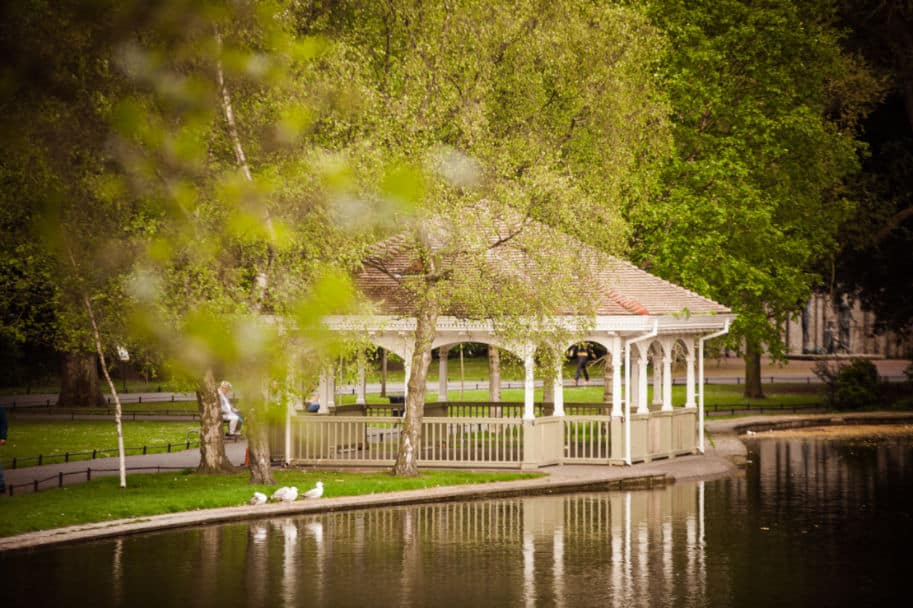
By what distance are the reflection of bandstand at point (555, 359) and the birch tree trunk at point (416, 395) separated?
29.8 inches

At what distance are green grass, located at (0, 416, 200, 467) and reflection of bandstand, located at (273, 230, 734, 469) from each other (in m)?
6.12

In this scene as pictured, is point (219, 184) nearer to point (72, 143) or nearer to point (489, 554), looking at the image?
point (72, 143)

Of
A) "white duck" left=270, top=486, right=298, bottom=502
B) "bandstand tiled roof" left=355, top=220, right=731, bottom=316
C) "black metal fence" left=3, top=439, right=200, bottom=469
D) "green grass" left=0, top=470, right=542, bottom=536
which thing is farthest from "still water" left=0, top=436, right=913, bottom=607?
"black metal fence" left=3, top=439, right=200, bottom=469

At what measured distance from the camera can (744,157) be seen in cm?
4241

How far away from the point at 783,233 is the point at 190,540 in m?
28.2

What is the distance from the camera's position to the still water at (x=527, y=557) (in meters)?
15.8

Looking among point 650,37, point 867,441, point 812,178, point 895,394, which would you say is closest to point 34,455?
point 650,37

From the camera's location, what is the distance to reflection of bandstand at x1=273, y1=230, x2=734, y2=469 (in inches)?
1182

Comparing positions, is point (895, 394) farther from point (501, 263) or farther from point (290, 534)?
point (290, 534)

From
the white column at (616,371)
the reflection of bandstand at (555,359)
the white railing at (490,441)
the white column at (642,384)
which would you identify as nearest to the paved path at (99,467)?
the white railing at (490,441)

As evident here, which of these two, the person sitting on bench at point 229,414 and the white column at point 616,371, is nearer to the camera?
the white column at point 616,371

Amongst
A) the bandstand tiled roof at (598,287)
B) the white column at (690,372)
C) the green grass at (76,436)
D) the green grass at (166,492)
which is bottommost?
the green grass at (166,492)

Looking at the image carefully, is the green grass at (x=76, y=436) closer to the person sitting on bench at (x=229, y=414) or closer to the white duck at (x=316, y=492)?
the person sitting on bench at (x=229, y=414)

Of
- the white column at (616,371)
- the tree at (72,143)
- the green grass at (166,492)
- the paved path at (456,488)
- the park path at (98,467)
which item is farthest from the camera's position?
the white column at (616,371)
